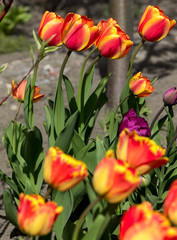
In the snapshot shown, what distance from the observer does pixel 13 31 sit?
213 inches

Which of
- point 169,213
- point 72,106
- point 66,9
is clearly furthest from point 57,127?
point 66,9

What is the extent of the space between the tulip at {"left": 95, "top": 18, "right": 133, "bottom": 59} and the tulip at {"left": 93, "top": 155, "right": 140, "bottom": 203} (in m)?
0.73

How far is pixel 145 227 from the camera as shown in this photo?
80 centimetres

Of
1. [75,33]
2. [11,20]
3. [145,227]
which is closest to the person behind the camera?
[145,227]

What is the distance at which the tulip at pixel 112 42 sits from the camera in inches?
60.5

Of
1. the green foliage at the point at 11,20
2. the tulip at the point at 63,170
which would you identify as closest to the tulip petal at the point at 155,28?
the tulip at the point at 63,170

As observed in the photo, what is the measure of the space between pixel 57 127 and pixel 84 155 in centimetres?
21

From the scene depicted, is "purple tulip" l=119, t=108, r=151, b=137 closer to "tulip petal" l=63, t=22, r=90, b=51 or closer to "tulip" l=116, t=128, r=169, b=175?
"tulip petal" l=63, t=22, r=90, b=51

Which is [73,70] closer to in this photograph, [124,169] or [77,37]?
[77,37]

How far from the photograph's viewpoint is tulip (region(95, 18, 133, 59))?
5.04 feet

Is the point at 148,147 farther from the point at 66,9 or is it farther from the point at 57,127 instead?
the point at 66,9

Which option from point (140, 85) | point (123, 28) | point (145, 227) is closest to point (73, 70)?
point (123, 28)

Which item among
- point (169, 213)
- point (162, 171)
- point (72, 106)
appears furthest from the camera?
point (72, 106)

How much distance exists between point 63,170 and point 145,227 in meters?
0.23
